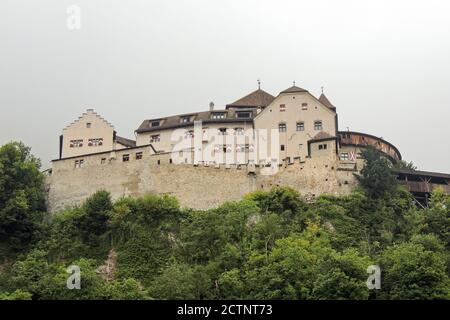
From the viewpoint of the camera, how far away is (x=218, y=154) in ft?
237

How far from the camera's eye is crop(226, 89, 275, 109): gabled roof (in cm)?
7900

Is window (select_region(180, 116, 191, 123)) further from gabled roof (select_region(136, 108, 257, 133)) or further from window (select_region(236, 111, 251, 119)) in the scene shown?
window (select_region(236, 111, 251, 119))

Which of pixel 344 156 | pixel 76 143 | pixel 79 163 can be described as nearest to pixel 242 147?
pixel 344 156

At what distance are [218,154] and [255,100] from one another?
9.62 m

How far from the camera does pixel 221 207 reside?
220 ft

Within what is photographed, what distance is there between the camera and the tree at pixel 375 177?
68.0 m

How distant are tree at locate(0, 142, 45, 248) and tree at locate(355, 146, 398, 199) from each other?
22.9 m

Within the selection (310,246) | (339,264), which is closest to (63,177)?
(310,246)

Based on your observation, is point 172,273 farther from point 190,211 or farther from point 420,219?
point 420,219

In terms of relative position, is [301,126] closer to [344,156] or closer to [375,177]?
[344,156]

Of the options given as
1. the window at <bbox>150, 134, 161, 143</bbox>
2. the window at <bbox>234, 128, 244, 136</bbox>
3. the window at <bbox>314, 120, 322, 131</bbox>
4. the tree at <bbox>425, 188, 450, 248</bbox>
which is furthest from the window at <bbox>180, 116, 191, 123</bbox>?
the tree at <bbox>425, 188, 450, 248</bbox>

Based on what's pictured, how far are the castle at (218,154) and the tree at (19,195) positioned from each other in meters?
2.07

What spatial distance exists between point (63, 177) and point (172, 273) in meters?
17.9

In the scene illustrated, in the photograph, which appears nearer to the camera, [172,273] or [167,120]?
[172,273]
